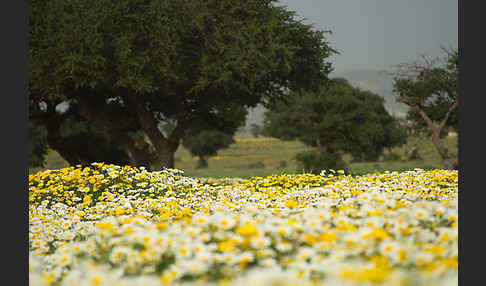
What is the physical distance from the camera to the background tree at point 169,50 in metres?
14.2

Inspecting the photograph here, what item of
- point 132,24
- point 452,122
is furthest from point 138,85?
point 452,122

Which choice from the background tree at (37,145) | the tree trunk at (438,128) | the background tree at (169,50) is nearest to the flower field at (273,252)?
the background tree at (169,50)

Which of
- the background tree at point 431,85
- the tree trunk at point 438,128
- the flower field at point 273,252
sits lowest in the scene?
the flower field at point 273,252

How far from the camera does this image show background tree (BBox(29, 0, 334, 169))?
14172 millimetres

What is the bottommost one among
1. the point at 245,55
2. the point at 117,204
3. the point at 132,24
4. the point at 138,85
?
the point at 117,204

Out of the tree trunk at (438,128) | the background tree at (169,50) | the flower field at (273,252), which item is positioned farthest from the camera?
the tree trunk at (438,128)

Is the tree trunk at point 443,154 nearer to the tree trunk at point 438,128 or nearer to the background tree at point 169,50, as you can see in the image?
the tree trunk at point 438,128

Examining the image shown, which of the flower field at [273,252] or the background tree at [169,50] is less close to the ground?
the background tree at [169,50]

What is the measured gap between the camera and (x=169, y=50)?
1465 cm

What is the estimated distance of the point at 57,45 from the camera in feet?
46.4

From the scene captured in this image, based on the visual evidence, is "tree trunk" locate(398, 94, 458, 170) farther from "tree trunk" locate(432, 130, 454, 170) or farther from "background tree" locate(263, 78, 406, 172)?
"background tree" locate(263, 78, 406, 172)

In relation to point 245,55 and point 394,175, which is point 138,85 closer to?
point 245,55

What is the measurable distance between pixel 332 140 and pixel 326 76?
A: 11.2 meters

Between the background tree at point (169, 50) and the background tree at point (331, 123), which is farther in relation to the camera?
the background tree at point (331, 123)
